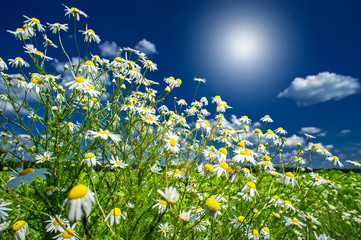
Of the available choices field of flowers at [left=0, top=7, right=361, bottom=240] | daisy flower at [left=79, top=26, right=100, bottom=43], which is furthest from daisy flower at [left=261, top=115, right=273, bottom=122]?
daisy flower at [left=79, top=26, right=100, bottom=43]

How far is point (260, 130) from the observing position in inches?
129

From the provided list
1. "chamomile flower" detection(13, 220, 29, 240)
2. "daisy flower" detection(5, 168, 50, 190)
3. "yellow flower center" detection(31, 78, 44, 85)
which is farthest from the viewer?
"yellow flower center" detection(31, 78, 44, 85)

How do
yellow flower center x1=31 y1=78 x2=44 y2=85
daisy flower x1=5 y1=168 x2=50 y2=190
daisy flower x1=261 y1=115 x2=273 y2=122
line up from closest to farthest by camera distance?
daisy flower x1=5 y1=168 x2=50 y2=190
yellow flower center x1=31 y1=78 x2=44 y2=85
daisy flower x1=261 y1=115 x2=273 y2=122

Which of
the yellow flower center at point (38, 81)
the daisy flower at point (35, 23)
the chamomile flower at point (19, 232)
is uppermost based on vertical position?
the daisy flower at point (35, 23)

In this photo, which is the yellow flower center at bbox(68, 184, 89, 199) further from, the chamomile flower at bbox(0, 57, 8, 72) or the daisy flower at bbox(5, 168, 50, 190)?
the chamomile flower at bbox(0, 57, 8, 72)

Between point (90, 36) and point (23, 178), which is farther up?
point (90, 36)

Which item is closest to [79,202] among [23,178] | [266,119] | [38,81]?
[23,178]

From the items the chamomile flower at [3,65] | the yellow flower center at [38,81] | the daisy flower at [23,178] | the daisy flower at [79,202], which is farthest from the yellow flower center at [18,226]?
the chamomile flower at [3,65]

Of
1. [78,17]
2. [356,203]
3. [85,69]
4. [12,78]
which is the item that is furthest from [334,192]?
[12,78]

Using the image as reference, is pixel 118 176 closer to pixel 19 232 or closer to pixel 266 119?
pixel 19 232

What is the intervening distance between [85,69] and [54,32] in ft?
2.81

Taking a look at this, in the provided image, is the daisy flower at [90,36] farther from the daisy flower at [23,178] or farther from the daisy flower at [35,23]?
the daisy flower at [23,178]

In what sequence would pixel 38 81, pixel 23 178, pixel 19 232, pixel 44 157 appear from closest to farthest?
pixel 23 178
pixel 19 232
pixel 44 157
pixel 38 81

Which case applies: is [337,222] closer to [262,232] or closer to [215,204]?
[262,232]
